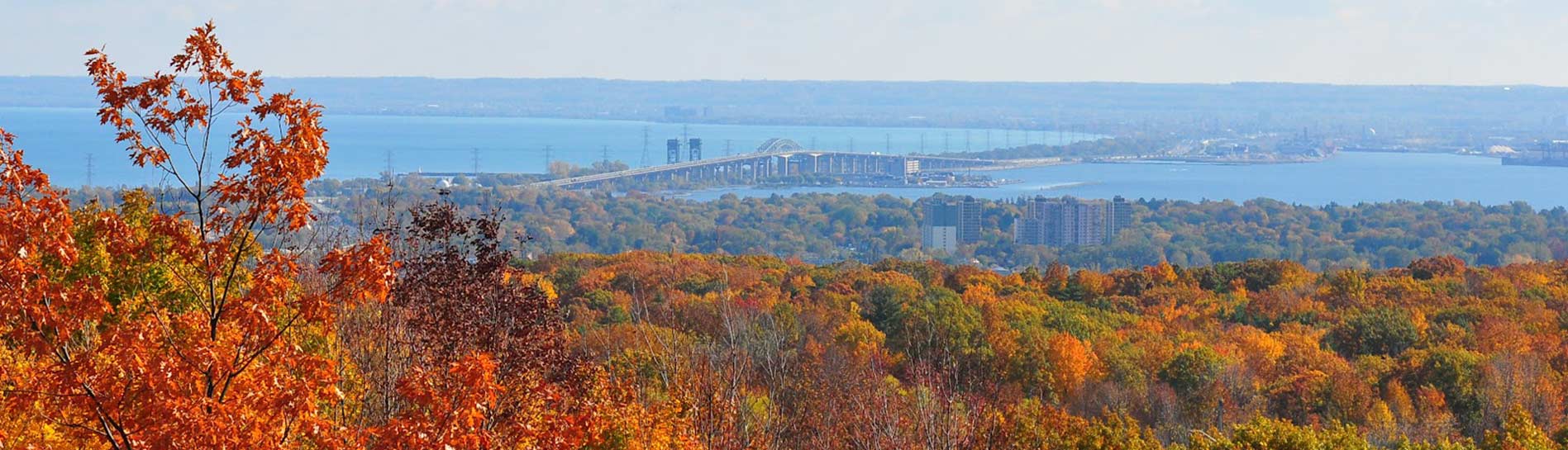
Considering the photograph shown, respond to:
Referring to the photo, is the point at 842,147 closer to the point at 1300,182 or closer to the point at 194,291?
the point at 1300,182

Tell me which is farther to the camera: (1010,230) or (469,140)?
(469,140)

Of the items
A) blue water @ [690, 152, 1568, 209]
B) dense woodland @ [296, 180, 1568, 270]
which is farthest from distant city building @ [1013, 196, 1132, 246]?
blue water @ [690, 152, 1568, 209]

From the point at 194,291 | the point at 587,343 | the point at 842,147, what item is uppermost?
the point at 194,291

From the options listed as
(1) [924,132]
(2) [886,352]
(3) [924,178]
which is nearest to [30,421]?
(2) [886,352]

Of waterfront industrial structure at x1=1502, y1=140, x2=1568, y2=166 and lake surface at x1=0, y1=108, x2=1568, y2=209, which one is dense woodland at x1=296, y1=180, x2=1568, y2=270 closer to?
lake surface at x1=0, y1=108, x2=1568, y2=209

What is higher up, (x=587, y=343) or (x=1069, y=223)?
(x=587, y=343)

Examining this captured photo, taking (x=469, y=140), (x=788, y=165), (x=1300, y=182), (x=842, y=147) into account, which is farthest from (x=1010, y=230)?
(x=469, y=140)

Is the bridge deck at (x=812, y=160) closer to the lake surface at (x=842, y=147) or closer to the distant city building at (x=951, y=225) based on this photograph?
the lake surface at (x=842, y=147)
